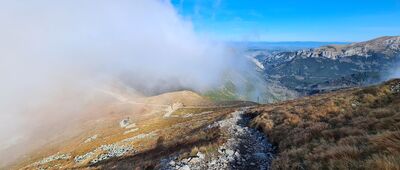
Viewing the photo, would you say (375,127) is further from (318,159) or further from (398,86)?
(398,86)

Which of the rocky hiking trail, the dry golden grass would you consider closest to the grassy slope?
the rocky hiking trail

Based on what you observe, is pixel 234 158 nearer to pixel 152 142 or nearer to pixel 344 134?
pixel 344 134

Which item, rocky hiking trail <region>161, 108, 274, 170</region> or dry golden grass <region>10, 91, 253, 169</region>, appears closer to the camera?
rocky hiking trail <region>161, 108, 274, 170</region>

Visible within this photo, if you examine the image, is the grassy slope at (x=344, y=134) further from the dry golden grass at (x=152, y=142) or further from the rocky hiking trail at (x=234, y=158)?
the dry golden grass at (x=152, y=142)

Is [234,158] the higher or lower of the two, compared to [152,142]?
higher

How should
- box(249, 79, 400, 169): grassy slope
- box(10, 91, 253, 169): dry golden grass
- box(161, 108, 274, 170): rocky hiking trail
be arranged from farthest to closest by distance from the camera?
box(10, 91, 253, 169): dry golden grass
box(161, 108, 274, 170): rocky hiking trail
box(249, 79, 400, 169): grassy slope

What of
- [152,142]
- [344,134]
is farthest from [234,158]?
[152,142]

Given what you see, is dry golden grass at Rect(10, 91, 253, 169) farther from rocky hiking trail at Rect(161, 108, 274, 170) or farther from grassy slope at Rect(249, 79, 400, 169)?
grassy slope at Rect(249, 79, 400, 169)

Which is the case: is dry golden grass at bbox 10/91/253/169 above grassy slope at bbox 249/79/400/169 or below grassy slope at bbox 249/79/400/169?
below

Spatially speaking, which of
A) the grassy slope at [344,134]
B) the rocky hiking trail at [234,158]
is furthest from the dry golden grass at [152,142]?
the grassy slope at [344,134]
